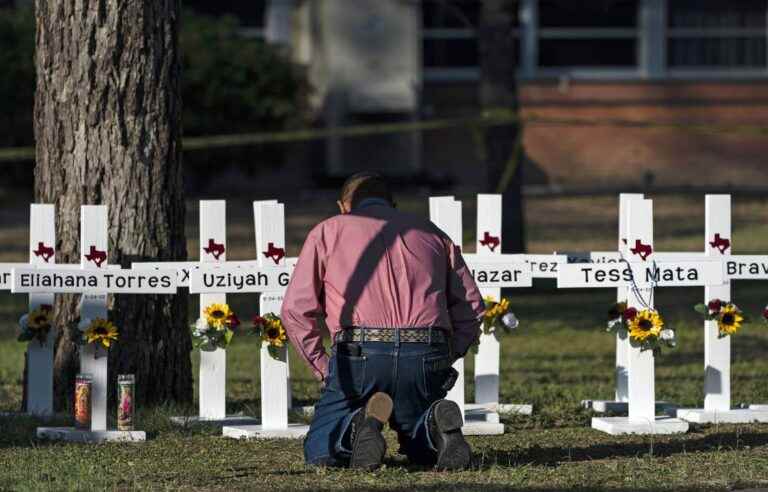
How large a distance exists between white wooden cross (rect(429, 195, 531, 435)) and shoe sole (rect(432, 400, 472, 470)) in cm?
146

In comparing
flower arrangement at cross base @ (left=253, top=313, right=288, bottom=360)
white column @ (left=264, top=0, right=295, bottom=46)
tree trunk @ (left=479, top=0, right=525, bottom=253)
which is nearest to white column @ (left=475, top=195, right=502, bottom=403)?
flower arrangement at cross base @ (left=253, top=313, right=288, bottom=360)

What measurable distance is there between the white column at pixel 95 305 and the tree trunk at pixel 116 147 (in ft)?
1.94

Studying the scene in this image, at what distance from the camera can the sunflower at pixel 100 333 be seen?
898 centimetres

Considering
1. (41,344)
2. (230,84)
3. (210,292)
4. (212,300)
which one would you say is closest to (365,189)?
(210,292)

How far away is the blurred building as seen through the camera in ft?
120

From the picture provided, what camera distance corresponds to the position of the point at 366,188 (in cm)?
793

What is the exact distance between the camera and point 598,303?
1922 cm

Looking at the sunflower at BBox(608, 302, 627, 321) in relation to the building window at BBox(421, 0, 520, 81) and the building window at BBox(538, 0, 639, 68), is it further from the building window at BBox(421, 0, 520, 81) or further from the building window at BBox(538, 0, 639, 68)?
the building window at BBox(538, 0, 639, 68)

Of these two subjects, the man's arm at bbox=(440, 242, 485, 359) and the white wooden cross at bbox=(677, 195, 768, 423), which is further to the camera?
the white wooden cross at bbox=(677, 195, 768, 423)

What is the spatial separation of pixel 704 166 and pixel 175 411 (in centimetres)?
2929

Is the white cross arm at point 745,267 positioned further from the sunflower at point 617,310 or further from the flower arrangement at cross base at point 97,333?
the flower arrangement at cross base at point 97,333

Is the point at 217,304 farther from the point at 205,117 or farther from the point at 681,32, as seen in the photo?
the point at 681,32

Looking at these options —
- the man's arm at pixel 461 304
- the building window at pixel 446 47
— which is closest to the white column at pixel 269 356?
the man's arm at pixel 461 304

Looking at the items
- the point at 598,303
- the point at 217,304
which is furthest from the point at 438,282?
the point at 598,303
